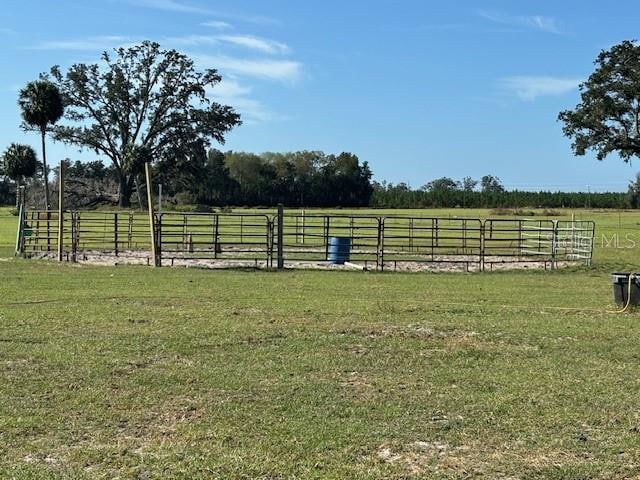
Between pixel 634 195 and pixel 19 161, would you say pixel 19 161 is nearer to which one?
pixel 19 161

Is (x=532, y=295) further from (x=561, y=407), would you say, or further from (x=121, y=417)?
(x=121, y=417)

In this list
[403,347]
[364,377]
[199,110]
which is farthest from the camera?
[199,110]

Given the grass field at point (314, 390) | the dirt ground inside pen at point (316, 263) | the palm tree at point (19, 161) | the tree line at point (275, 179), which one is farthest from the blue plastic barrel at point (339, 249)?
the tree line at point (275, 179)

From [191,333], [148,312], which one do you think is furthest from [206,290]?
[191,333]

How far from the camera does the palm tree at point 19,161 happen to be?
6241 cm

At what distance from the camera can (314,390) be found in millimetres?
5473

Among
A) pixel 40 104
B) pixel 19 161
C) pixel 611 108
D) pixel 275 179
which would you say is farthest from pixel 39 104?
pixel 275 179

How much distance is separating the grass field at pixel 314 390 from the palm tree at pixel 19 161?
5646 cm

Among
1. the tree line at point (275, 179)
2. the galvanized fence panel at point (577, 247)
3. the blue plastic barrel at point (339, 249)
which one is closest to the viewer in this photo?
the blue plastic barrel at point (339, 249)

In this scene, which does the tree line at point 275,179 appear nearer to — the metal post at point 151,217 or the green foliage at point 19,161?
the green foliage at point 19,161

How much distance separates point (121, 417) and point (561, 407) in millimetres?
2996

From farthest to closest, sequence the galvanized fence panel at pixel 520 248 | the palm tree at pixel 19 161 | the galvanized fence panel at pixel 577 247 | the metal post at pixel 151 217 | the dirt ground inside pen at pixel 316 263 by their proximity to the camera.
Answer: the palm tree at pixel 19 161, the galvanized fence panel at pixel 577 247, the galvanized fence panel at pixel 520 248, the dirt ground inside pen at pixel 316 263, the metal post at pixel 151 217

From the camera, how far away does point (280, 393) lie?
5.40m

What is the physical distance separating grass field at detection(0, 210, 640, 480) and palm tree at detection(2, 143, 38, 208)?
185 ft
